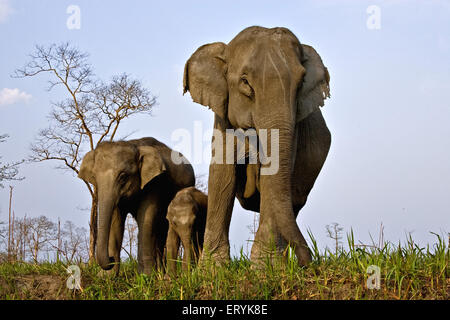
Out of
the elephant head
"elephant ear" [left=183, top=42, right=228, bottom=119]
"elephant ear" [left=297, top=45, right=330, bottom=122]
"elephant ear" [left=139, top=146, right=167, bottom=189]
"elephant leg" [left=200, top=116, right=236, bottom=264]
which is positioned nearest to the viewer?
"elephant ear" [left=297, top=45, right=330, bottom=122]

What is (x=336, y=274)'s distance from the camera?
639cm

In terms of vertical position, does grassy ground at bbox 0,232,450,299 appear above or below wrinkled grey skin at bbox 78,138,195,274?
below

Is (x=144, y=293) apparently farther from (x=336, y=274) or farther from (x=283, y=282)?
(x=336, y=274)

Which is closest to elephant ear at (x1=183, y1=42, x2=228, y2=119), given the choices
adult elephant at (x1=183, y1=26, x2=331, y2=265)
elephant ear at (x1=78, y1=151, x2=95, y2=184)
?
adult elephant at (x1=183, y1=26, x2=331, y2=265)

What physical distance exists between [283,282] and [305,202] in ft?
15.8

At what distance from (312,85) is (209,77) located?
142 cm

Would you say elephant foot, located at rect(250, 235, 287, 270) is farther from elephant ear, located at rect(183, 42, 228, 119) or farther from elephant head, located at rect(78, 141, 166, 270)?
elephant head, located at rect(78, 141, 166, 270)

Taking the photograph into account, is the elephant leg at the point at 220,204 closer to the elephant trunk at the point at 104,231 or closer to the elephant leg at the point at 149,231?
the elephant trunk at the point at 104,231

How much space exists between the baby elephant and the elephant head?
70 cm

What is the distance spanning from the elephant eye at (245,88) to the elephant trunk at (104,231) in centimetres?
333

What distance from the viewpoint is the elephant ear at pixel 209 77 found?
8.60 metres

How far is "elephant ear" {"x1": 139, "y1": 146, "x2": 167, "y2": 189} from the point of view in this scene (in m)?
10.7

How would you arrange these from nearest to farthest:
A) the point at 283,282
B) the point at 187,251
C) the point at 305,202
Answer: the point at 283,282
the point at 187,251
the point at 305,202

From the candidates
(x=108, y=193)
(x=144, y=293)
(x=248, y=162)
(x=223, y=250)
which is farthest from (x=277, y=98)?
(x=108, y=193)
